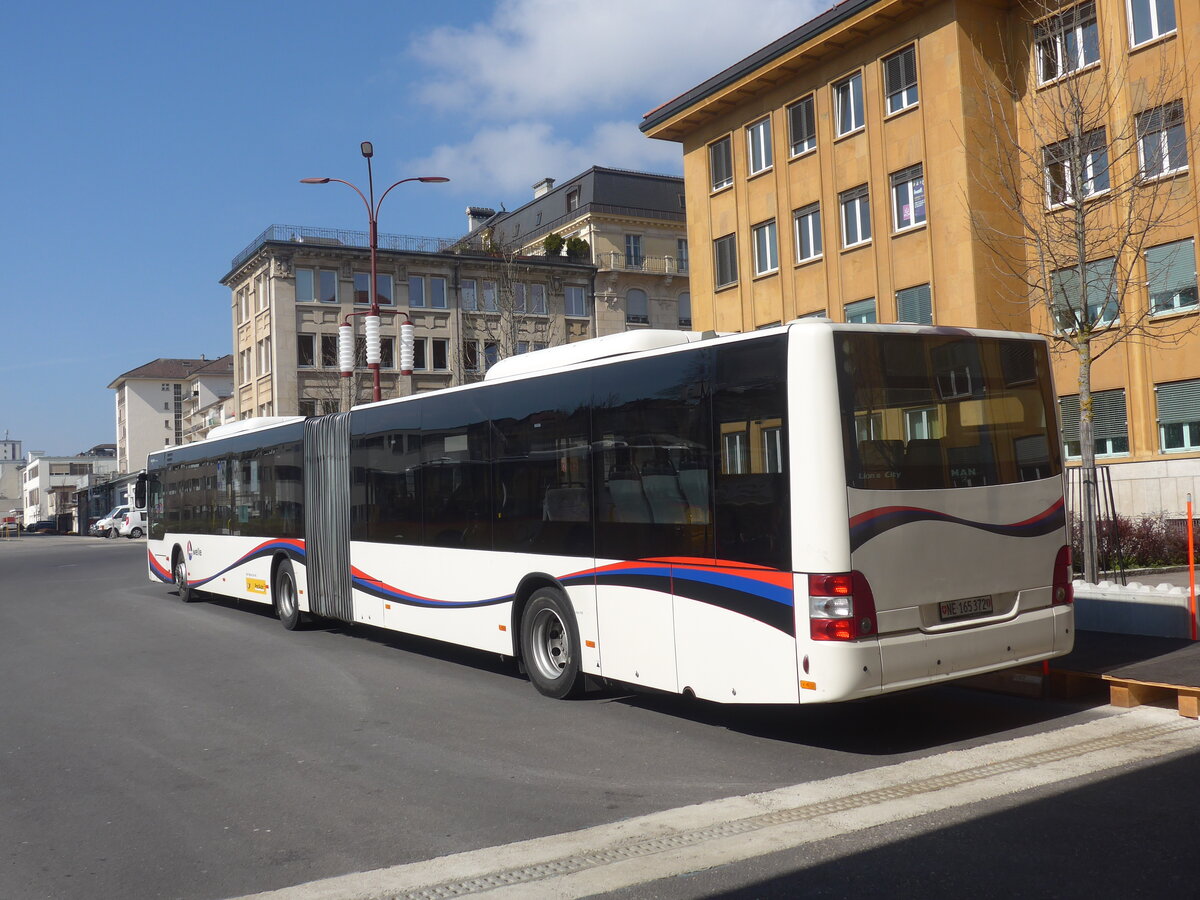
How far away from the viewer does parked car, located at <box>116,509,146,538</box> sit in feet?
217

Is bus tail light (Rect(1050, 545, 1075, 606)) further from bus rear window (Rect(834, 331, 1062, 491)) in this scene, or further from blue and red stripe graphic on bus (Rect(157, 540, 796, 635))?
blue and red stripe graphic on bus (Rect(157, 540, 796, 635))

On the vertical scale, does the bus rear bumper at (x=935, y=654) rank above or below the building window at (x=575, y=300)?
below

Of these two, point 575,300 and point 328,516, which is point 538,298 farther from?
point 328,516

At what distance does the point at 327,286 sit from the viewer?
64188 millimetres

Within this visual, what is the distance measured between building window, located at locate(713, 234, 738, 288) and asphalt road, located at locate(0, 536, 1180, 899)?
2152cm

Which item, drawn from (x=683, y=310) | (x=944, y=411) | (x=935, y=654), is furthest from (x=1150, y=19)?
(x=683, y=310)

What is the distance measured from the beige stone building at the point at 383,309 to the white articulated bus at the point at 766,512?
48768mm

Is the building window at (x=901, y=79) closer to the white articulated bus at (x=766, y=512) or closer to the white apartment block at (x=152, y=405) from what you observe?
the white articulated bus at (x=766, y=512)

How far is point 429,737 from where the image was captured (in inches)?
346

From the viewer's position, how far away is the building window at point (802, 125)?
97.1ft

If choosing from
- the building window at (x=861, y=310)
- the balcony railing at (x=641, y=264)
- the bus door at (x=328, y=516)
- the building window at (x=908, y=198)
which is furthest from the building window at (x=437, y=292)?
the bus door at (x=328, y=516)

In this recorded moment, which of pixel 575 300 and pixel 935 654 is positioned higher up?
pixel 575 300

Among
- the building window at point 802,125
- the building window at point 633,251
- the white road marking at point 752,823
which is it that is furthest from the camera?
the building window at point 633,251

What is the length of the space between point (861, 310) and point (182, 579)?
17068 mm
